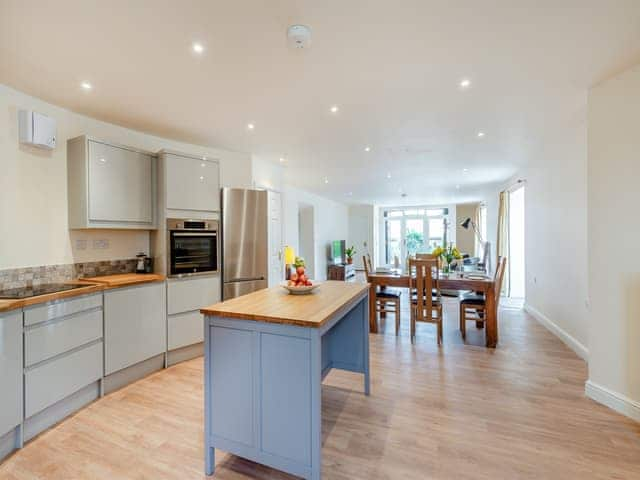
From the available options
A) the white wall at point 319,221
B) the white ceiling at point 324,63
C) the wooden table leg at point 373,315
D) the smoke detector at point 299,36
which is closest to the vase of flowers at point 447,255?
the wooden table leg at point 373,315

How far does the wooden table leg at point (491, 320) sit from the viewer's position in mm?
3625

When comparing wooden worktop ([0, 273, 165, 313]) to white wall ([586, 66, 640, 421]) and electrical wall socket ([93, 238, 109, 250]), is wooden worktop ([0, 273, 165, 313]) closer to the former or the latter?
electrical wall socket ([93, 238, 109, 250])

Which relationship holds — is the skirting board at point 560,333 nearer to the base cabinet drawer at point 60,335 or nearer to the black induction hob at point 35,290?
the base cabinet drawer at point 60,335

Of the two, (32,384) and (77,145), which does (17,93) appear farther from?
(32,384)

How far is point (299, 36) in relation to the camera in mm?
1766

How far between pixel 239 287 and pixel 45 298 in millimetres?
1851

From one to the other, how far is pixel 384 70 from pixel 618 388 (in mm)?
2970

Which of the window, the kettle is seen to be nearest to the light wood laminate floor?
the kettle

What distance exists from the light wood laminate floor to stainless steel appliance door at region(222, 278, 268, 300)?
3.03 ft

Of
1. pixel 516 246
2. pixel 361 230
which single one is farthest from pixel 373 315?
pixel 361 230

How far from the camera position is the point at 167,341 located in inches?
122

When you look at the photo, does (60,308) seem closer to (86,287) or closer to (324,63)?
(86,287)

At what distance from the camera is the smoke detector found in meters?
1.74

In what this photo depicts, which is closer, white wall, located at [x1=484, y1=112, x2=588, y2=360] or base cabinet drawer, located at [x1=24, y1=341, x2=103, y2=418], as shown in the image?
base cabinet drawer, located at [x1=24, y1=341, x2=103, y2=418]
